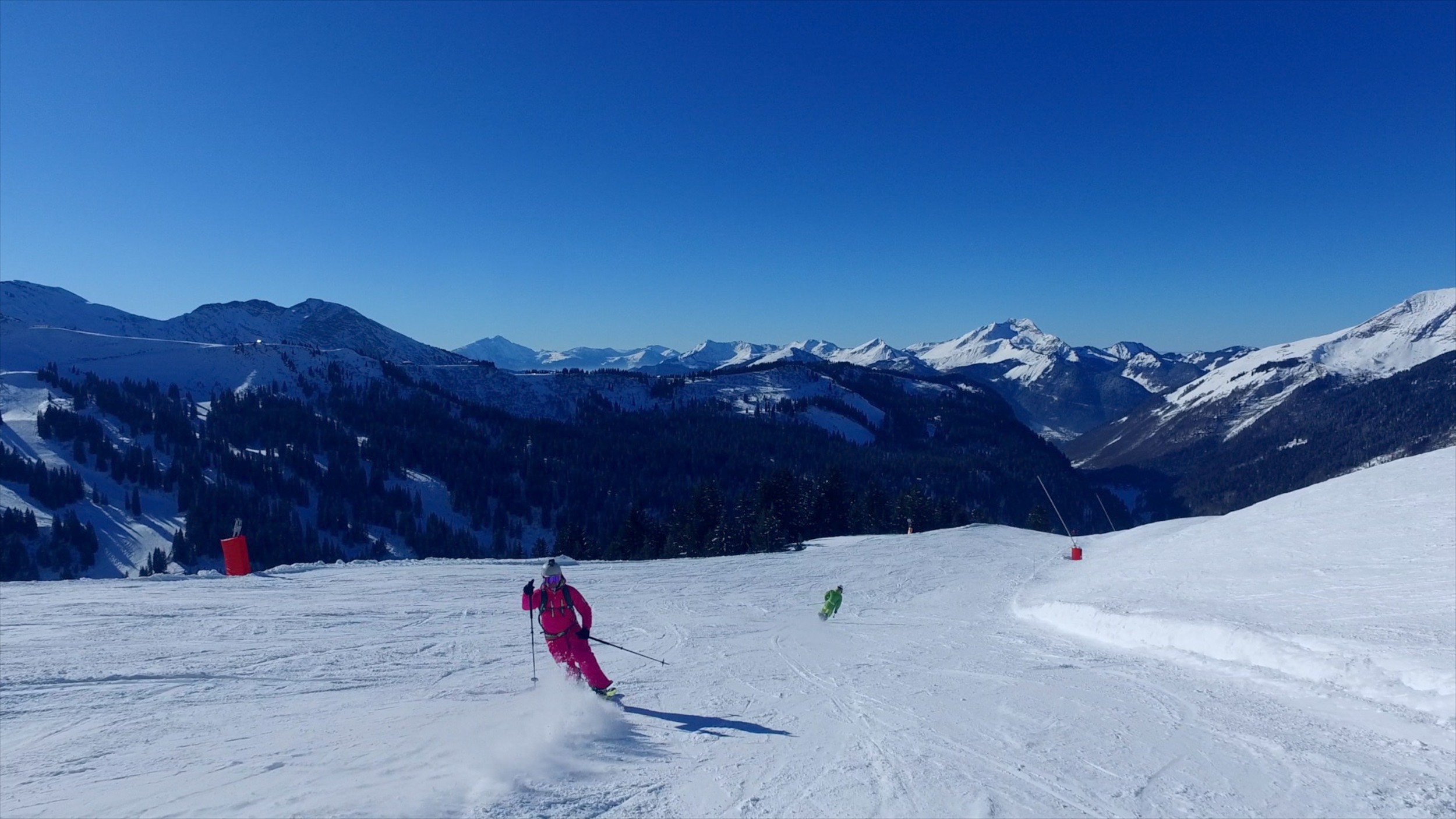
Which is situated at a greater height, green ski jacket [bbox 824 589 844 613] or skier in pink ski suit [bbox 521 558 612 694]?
skier in pink ski suit [bbox 521 558 612 694]

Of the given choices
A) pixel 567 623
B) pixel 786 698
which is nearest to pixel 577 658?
pixel 567 623

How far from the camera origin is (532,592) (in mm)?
9492

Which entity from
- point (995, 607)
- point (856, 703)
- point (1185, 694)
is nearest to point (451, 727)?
point (856, 703)

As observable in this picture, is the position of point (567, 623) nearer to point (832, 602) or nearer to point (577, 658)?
point (577, 658)

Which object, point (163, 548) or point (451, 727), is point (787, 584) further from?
point (163, 548)

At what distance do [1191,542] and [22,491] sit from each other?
517 ft

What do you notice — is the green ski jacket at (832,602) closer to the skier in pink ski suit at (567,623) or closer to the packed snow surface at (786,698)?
the packed snow surface at (786,698)

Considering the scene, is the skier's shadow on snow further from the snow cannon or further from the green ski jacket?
the snow cannon

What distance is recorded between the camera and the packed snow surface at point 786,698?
6090mm

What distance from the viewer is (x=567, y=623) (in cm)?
907

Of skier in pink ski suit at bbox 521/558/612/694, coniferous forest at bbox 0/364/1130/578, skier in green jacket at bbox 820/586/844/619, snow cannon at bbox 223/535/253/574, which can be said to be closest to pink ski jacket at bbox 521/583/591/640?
skier in pink ski suit at bbox 521/558/612/694

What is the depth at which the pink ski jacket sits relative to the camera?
29.6 feet

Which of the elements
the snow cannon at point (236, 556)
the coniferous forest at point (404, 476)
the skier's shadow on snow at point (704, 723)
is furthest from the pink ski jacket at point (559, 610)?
the coniferous forest at point (404, 476)

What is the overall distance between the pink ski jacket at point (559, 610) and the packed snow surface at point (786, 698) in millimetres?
887
